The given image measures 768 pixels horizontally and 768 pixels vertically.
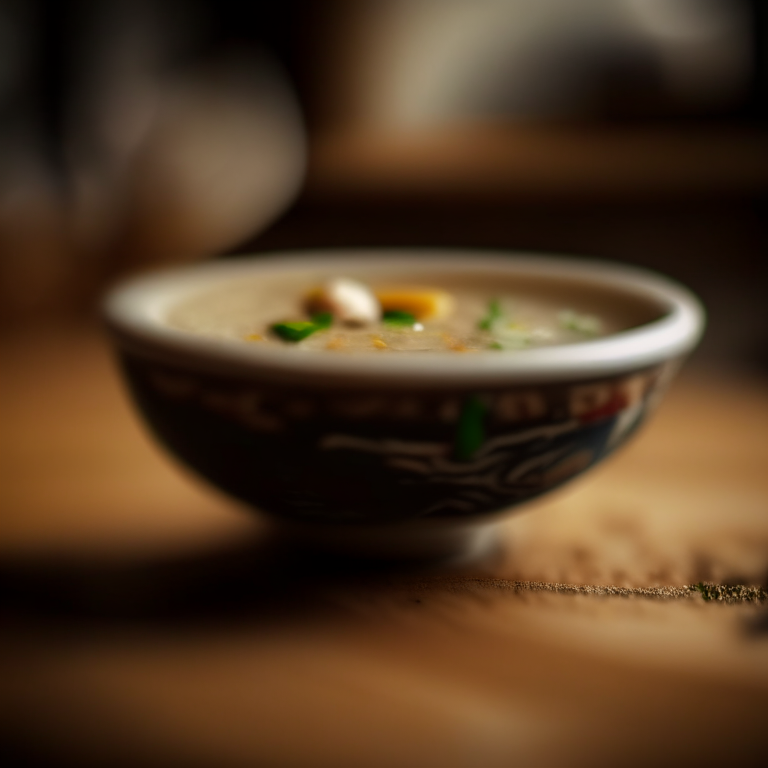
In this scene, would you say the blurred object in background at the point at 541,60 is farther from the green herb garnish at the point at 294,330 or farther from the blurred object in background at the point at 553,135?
the green herb garnish at the point at 294,330

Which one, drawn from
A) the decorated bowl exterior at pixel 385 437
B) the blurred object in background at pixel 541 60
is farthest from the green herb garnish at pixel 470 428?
the blurred object in background at pixel 541 60

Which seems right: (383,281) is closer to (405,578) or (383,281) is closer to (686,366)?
(405,578)

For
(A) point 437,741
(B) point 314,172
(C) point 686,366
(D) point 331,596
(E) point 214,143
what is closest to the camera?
(A) point 437,741

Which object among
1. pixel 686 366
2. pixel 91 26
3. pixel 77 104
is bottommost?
pixel 686 366

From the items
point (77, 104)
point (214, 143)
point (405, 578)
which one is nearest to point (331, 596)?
point (405, 578)

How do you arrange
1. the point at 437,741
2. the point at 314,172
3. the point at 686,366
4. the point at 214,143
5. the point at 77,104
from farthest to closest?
the point at 77,104
the point at 214,143
the point at 314,172
the point at 686,366
the point at 437,741

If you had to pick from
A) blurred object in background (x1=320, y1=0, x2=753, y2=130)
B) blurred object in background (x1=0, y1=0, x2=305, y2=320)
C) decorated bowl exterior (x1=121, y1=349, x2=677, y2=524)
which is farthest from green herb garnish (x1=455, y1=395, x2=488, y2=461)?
blurred object in background (x1=320, y1=0, x2=753, y2=130)

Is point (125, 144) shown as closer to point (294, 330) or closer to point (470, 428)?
point (294, 330)

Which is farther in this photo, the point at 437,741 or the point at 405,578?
the point at 405,578
